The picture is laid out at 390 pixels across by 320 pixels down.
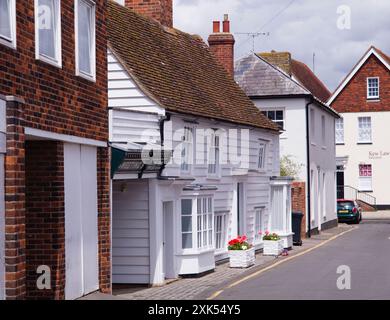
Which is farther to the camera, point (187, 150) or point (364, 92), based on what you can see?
point (364, 92)

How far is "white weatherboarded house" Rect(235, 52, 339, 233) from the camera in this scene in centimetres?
3706

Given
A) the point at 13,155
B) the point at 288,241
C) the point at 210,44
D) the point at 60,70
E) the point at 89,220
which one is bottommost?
the point at 288,241

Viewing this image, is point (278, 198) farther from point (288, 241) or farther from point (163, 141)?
point (163, 141)

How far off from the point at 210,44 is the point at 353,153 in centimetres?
2752

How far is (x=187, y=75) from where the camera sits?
25.7 m

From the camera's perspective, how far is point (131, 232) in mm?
19719

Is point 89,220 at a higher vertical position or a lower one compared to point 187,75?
lower

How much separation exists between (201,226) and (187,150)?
226 cm

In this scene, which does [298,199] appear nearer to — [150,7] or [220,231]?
[220,231]

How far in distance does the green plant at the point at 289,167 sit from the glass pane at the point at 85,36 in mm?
22581

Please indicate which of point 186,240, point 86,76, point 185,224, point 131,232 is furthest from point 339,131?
point 86,76

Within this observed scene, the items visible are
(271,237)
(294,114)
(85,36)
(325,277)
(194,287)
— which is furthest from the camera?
(294,114)

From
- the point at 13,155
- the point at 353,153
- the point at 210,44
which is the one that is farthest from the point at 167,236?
the point at 353,153

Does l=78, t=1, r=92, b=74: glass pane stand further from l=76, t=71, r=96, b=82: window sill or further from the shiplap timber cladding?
the shiplap timber cladding
